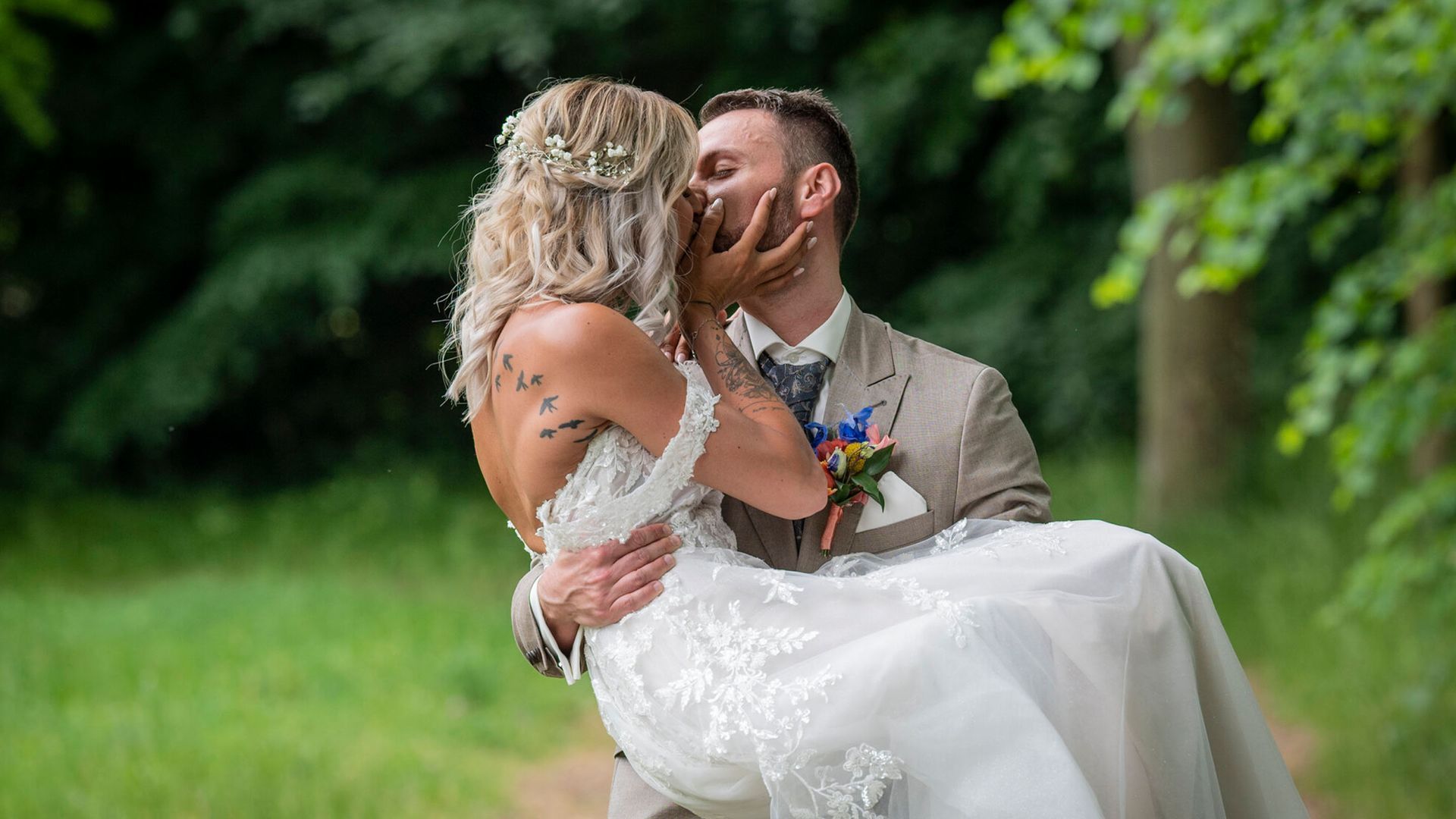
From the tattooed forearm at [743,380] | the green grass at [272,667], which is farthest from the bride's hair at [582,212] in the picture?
the green grass at [272,667]

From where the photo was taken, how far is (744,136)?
262cm

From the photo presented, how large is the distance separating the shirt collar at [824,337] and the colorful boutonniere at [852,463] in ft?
0.74

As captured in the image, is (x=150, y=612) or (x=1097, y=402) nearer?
(x=150, y=612)

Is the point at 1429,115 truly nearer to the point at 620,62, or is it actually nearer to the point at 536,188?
the point at 536,188

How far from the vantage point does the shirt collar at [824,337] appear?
2.68 m

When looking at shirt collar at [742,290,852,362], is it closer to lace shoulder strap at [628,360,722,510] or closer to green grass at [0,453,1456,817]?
lace shoulder strap at [628,360,722,510]

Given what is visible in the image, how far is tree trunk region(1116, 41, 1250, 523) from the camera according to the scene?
23.9ft

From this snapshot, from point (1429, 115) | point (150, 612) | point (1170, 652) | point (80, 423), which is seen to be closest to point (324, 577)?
point (150, 612)

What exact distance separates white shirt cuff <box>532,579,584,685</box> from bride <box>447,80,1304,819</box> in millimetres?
81

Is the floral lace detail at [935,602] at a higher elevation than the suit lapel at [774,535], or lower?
lower

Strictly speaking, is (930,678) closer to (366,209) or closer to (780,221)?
(780,221)

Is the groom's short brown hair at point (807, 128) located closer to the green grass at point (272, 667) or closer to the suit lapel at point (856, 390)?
the suit lapel at point (856, 390)

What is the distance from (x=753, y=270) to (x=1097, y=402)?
6948mm

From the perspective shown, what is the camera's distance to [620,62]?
10094mm
